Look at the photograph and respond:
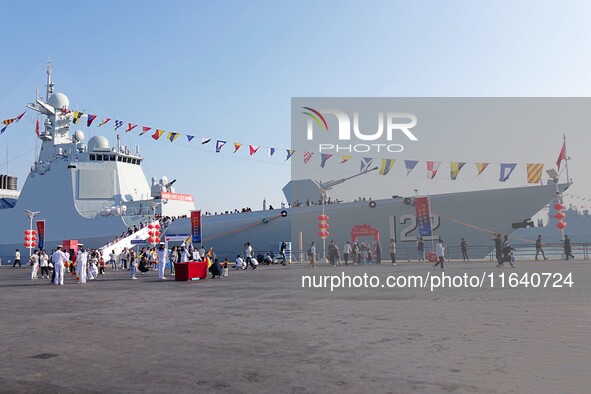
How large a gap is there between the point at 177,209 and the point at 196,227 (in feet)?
45.0

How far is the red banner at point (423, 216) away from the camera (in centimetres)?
2528

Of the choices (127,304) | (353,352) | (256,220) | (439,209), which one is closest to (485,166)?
(439,209)

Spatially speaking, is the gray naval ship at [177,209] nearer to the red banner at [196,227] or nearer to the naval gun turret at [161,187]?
the naval gun turret at [161,187]

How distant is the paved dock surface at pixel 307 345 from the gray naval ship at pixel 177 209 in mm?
16451

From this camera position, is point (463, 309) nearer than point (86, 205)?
Yes

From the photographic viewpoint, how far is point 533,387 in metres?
4.34

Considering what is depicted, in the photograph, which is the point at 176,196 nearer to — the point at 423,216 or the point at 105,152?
the point at 105,152

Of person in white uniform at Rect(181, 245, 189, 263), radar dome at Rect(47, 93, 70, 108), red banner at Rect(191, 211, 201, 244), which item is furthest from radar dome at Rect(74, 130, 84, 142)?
person in white uniform at Rect(181, 245, 189, 263)

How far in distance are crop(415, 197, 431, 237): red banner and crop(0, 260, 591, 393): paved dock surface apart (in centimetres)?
1395

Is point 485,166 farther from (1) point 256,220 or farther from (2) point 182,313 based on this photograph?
(2) point 182,313

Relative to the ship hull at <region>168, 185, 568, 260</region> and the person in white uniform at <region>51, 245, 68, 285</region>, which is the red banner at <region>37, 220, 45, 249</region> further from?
the person in white uniform at <region>51, 245, 68, 285</region>

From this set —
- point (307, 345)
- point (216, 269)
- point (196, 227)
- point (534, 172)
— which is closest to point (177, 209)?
point (196, 227)

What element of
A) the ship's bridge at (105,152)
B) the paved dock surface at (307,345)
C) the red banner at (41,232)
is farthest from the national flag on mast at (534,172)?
the ship's bridge at (105,152)

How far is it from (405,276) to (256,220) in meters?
15.9
